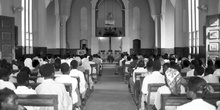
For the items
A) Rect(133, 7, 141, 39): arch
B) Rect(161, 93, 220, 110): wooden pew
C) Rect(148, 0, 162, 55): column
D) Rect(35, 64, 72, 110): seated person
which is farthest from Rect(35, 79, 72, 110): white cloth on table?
Rect(133, 7, 141, 39): arch

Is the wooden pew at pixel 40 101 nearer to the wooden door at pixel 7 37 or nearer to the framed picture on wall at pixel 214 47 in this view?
the wooden door at pixel 7 37

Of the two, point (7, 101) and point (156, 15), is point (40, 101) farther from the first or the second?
point (156, 15)

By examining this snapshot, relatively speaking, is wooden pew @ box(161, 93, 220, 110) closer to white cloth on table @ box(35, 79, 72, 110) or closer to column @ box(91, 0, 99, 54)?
white cloth on table @ box(35, 79, 72, 110)

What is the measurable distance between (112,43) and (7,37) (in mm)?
19772

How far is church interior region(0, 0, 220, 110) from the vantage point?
6.39 metres

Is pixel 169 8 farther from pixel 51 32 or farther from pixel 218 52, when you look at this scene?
pixel 218 52

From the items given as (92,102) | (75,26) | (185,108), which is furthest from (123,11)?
(185,108)

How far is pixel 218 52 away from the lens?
12.0m

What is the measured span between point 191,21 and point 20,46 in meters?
9.64

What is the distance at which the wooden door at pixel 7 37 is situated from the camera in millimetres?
12516

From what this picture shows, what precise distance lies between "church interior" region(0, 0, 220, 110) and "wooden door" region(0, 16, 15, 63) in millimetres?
41

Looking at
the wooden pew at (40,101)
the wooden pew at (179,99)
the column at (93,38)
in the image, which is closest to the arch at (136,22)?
the column at (93,38)

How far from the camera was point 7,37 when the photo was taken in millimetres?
12805

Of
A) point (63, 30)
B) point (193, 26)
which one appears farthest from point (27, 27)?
point (63, 30)
